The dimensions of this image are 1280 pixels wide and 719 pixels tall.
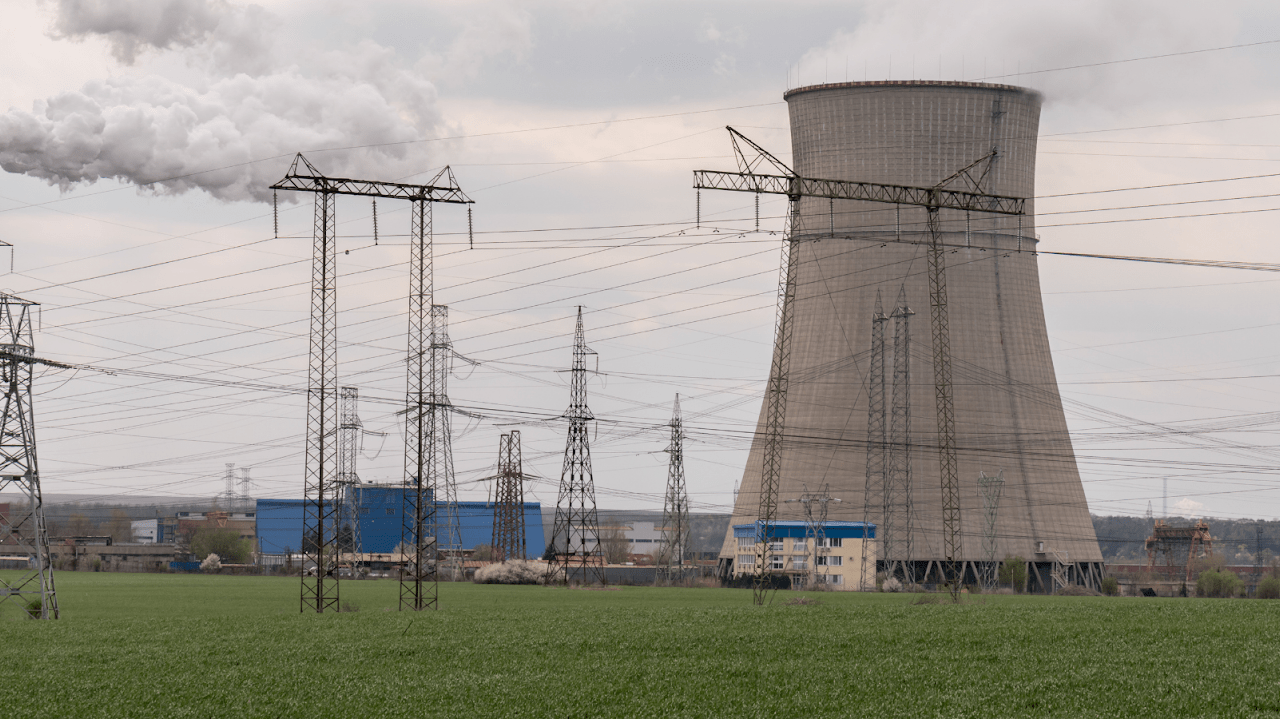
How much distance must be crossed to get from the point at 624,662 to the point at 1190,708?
735cm

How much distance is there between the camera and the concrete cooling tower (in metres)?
40.8

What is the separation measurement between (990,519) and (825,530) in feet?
30.8

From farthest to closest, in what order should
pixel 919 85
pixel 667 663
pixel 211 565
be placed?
pixel 211 565 → pixel 919 85 → pixel 667 663

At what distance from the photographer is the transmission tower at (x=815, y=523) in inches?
1665

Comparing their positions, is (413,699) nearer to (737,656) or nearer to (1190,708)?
(737,656)

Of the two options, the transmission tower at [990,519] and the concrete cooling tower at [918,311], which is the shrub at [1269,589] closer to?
→ the concrete cooling tower at [918,311]

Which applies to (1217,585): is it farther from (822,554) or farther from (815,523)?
(815,523)

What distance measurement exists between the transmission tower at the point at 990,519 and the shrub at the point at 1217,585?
1520cm

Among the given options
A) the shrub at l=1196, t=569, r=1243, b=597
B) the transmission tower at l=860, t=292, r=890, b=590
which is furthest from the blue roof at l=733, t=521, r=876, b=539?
the shrub at l=1196, t=569, r=1243, b=597

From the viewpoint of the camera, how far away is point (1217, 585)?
180 feet

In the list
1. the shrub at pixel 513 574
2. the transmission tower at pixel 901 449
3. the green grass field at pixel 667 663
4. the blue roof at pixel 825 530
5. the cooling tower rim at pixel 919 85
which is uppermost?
the cooling tower rim at pixel 919 85

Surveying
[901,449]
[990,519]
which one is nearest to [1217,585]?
[990,519]

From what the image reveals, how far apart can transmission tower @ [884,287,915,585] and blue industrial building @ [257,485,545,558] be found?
42520 mm

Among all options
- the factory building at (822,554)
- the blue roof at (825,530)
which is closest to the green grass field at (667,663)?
the blue roof at (825,530)
